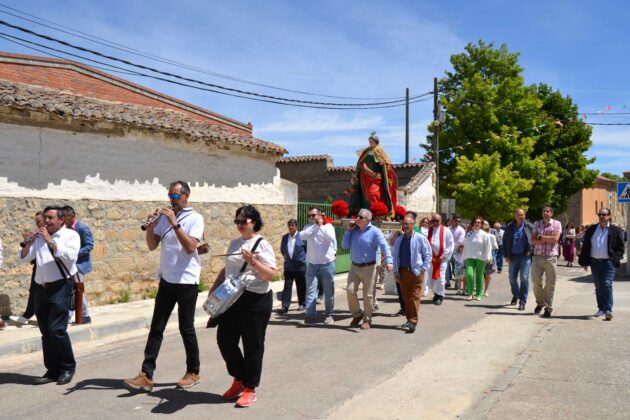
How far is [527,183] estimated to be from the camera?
95.3ft

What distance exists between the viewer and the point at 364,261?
852 cm

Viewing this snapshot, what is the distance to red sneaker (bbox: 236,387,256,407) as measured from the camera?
15.7 ft

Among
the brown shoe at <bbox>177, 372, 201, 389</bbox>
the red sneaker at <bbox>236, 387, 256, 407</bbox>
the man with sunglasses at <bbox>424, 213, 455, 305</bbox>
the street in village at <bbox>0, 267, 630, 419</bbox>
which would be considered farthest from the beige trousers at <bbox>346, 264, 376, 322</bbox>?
the red sneaker at <bbox>236, 387, 256, 407</bbox>

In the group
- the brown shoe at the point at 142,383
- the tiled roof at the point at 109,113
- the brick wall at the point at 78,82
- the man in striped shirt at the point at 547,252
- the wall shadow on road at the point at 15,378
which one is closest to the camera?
the brown shoe at the point at 142,383

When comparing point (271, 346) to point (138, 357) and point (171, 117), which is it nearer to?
point (138, 357)

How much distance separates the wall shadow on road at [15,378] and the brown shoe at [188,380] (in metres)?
1.55

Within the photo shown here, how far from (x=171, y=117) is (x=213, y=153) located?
1.24m

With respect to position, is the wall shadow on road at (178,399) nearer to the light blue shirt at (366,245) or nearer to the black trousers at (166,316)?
the black trousers at (166,316)

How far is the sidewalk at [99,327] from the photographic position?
714cm

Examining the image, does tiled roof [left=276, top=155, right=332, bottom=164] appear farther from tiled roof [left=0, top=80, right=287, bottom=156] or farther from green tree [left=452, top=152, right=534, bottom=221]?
tiled roof [left=0, top=80, right=287, bottom=156]

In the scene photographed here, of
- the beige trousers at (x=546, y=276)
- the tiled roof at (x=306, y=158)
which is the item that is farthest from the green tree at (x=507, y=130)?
the beige trousers at (x=546, y=276)

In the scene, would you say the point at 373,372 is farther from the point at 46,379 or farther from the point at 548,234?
the point at 548,234

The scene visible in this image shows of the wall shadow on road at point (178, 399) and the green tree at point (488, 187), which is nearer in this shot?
the wall shadow on road at point (178, 399)

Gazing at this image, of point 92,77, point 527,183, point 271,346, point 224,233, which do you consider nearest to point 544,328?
point 271,346
